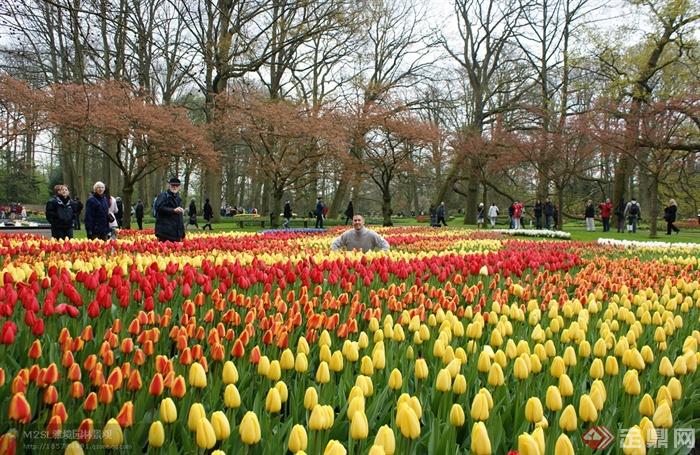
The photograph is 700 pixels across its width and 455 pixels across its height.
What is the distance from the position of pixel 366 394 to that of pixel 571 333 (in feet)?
5.06

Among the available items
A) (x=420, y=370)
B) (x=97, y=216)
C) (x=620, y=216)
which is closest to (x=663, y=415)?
(x=420, y=370)

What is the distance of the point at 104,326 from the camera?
3357 millimetres

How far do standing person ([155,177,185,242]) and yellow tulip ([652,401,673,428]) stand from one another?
8257mm

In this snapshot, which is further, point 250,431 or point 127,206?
point 127,206

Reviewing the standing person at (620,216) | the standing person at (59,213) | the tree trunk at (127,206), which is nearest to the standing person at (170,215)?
the standing person at (59,213)

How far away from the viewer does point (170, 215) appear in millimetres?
10133

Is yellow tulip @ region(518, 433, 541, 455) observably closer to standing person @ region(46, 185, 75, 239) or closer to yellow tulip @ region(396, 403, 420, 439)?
yellow tulip @ region(396, 403, 420, 439)

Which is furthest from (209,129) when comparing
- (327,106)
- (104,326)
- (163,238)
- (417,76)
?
(104,326)

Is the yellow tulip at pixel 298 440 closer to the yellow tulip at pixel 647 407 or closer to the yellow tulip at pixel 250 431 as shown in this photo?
the yellow tulip at pixel 250 431

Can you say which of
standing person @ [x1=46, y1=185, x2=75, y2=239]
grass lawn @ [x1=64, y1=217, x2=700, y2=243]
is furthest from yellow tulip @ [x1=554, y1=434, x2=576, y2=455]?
grass lawn @ [x1=64, y1=217, x2=700, y2=243]

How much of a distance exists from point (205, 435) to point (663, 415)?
160 centimetres

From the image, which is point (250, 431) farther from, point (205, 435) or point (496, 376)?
point (496, 376)

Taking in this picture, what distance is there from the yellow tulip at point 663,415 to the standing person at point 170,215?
8.26 metres

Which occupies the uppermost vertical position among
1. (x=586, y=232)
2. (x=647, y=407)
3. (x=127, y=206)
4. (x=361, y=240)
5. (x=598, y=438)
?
(x=127, y=206)
